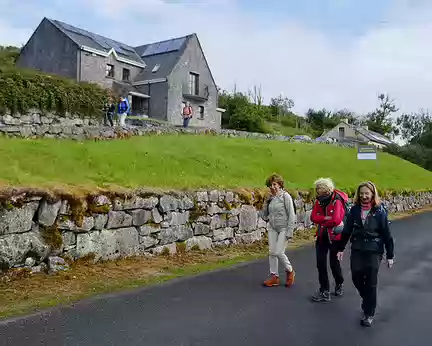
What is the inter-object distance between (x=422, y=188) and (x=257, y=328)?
81.8ft

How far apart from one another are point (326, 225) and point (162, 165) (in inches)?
276

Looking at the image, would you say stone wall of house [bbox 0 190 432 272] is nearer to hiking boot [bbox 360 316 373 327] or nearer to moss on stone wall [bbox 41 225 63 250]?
moss on stone wall [bbox 41 225 63 250]

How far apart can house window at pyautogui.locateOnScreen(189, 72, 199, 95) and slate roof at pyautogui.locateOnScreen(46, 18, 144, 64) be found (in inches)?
195

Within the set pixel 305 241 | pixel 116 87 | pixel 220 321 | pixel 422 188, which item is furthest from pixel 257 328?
pixel 116 87

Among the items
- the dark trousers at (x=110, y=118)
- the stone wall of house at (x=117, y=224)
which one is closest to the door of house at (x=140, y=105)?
the dark trousers at (x=110, y=118)

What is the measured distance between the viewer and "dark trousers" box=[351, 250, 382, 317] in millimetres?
5121

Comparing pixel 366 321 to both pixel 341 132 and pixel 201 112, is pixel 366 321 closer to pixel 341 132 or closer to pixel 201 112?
pixel 201 112

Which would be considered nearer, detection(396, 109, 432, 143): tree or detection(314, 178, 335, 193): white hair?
detection(314, 178, 335, 193): white hair

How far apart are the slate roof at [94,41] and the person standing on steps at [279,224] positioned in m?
31.0

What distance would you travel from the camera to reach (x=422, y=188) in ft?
86.8

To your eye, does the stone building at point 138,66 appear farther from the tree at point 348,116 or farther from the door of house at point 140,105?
the tree at point 348,116

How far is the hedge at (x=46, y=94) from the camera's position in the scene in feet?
60.0

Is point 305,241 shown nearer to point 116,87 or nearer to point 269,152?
point 269,152

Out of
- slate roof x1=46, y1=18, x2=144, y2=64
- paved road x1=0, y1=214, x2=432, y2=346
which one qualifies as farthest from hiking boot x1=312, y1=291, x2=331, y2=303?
slate roof x1=46, y1=18, x2=144, y2=64
